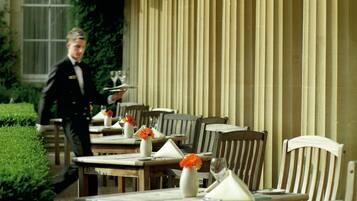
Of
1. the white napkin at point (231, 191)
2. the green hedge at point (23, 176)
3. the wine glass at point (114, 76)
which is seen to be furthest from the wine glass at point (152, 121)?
the wine glass at point (114, 76)

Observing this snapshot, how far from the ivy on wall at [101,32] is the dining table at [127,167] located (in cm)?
1551

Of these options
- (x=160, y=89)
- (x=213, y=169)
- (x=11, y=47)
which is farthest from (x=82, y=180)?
(x=11, y=47)

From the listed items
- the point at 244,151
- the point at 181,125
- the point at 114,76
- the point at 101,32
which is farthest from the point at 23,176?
the point at 101,32

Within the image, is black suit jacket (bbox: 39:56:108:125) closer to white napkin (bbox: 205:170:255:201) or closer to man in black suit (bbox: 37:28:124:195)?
man in black suit (bbox: 37:28:124:195)

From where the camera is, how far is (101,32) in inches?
964

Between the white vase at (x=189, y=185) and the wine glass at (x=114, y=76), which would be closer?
the white vase at (x=189, y=185)

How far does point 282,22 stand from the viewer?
33.8 feet

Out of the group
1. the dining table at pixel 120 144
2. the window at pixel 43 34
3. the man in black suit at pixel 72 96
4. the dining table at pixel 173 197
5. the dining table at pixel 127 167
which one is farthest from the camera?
the window at pixel 43 34

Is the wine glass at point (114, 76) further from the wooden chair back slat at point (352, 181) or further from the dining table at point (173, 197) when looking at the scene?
the wooden chair back slat at point (352, 181)

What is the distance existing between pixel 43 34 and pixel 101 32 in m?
2.04

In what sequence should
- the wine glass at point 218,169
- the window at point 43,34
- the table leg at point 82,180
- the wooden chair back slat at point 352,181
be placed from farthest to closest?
the window at point 43,34
the table leg at point 82,180
the wine glass at point 218,169
the wooden chair back slat at point 352,181

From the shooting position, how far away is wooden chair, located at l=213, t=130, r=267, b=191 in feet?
25.8

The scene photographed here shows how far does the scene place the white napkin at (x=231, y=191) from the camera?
18.2ft

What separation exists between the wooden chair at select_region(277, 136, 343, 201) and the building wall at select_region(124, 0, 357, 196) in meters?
1.21
